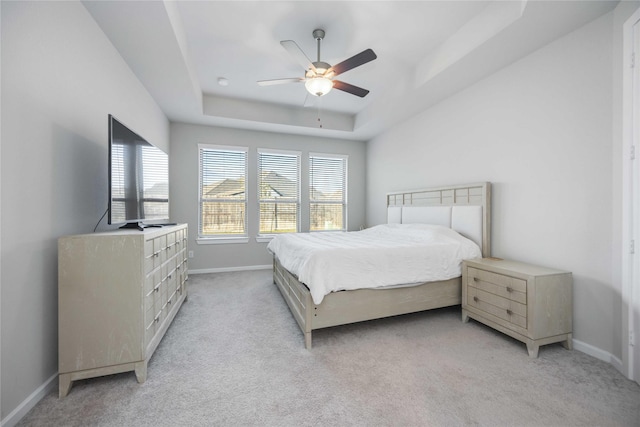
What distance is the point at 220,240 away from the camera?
479cm

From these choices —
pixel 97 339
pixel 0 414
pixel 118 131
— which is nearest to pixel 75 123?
pixel 118 131

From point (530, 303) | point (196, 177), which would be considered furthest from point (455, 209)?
point (196, 177)

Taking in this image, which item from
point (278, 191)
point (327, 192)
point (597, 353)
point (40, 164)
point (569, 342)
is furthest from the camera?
point (327, 192)

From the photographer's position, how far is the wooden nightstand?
202 centimetres

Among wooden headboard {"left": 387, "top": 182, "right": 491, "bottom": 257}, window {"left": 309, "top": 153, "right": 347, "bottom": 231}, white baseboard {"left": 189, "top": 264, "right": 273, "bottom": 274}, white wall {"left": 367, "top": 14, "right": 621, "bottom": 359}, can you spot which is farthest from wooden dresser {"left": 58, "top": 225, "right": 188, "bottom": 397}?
window {"left": 309, "top": 153, "right": 347, "bottom": 231}

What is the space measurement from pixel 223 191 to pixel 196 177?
52 centimetres

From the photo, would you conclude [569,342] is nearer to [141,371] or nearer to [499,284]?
[499,284]

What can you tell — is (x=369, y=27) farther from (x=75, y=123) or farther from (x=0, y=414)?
(x=0, y=414)

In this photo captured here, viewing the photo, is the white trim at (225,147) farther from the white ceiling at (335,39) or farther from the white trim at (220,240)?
the white trim at (220,240)

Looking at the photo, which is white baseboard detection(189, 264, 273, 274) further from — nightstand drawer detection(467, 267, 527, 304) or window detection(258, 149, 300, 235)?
nightstand drawer detection(467, 267, 527, 304)

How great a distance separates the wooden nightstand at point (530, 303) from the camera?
2016 millimetres

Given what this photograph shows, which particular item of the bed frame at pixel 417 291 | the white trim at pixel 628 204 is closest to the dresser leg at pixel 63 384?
the bed frame at pixel 417 291

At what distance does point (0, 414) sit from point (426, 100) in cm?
471

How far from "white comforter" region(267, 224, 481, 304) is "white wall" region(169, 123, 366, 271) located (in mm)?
2190
